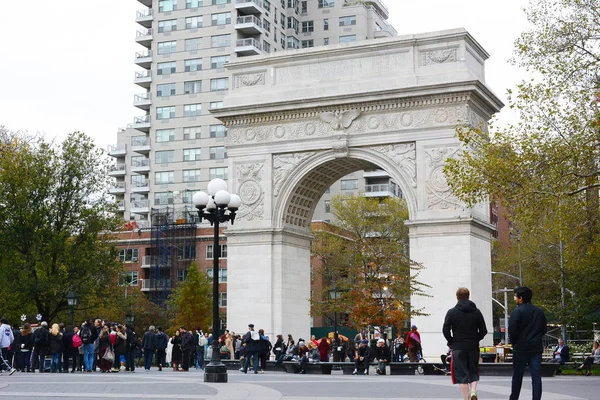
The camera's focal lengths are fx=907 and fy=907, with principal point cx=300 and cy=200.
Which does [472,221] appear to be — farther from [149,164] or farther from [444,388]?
[149,164]

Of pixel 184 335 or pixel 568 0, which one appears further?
pixel 184 335

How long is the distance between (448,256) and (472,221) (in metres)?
1.68

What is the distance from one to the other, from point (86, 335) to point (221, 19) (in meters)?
59.0

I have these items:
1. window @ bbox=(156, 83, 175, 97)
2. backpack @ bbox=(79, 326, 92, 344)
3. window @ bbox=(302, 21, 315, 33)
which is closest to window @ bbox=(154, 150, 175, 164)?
window @ bbox=(156, 83, 175, 97)

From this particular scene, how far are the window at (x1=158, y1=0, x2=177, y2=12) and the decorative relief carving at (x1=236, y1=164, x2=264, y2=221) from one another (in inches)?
1985

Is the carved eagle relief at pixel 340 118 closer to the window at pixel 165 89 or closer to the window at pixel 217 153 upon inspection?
the window at pixel 217 153

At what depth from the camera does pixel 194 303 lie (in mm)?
65250

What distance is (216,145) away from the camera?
8488 centimetres

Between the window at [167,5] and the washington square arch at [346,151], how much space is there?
4816 centimetres

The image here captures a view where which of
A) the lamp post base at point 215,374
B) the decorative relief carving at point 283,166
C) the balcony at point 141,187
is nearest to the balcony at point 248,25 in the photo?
the balcony at point 141,187

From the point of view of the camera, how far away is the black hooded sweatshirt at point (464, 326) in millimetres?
13633

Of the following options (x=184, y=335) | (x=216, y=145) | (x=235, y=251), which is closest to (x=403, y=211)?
(x=216, y=145)

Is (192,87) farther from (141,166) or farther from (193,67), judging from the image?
(141,166)

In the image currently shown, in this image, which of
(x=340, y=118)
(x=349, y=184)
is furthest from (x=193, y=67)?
(x=340, y=118)
